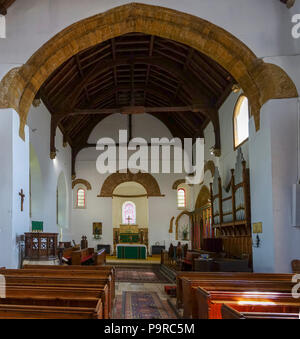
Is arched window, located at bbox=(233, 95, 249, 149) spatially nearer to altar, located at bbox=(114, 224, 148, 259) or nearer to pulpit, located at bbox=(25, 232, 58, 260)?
pulpit, located at bbox=(25, 232, 58, 260)

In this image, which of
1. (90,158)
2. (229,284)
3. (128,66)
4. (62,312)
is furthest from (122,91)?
(62,312)

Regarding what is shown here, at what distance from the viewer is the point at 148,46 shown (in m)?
12.6

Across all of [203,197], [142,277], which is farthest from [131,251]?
[142,277]

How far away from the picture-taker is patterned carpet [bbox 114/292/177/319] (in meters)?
5.99

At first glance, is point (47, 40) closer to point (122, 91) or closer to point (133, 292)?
point (133, 292)

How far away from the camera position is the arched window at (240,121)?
34.9ft

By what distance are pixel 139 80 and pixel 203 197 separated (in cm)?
551

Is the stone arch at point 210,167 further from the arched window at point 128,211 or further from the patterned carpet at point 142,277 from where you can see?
the arched window at point 128,211

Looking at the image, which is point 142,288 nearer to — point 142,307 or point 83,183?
point 142,307

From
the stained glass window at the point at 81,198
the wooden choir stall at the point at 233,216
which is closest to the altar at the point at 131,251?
the stained glass window at the point at 81,198

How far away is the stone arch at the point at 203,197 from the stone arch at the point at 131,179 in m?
2.65

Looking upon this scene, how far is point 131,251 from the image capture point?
1741 centimetres

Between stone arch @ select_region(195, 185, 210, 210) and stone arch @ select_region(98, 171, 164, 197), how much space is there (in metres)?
2.65

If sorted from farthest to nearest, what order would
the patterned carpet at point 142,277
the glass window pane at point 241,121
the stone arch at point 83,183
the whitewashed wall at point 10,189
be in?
1. the stone arch at point 83,183
2. the patterned carpet at point 142,277
3. the glass window pane at point 241,121
4. the whitewashed wall at point 10,189
